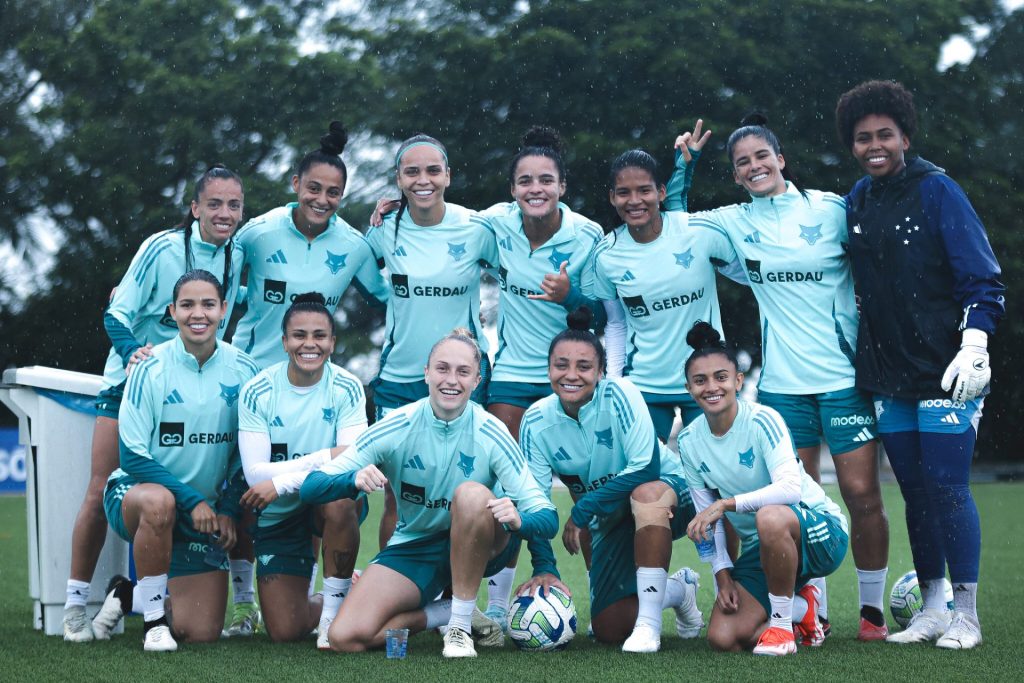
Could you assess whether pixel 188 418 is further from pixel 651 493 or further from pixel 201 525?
pixel 651 493

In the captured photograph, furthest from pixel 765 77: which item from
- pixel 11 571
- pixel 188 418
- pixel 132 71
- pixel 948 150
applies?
pixel 188 418

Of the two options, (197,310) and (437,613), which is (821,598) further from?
(197,310)

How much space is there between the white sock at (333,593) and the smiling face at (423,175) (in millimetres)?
1888

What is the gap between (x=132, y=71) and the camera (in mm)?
19422

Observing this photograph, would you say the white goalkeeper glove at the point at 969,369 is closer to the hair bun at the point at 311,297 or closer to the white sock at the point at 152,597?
the hair bun at the point at 311,297

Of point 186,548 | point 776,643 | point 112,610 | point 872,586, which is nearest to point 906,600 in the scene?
point 872,586

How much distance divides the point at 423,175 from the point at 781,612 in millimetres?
2666

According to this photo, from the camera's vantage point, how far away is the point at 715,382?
205 inches

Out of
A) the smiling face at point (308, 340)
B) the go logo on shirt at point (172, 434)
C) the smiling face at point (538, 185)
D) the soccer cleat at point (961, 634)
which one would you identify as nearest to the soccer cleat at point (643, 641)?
the soccer cleat at point (961, 634)

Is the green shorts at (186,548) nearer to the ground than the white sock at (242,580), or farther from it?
farther from it

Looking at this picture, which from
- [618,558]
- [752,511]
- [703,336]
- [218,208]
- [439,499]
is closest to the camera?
[752,511]

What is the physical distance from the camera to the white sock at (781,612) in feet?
16.4

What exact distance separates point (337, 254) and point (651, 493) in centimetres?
212

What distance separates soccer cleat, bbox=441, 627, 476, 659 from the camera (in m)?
4.88
